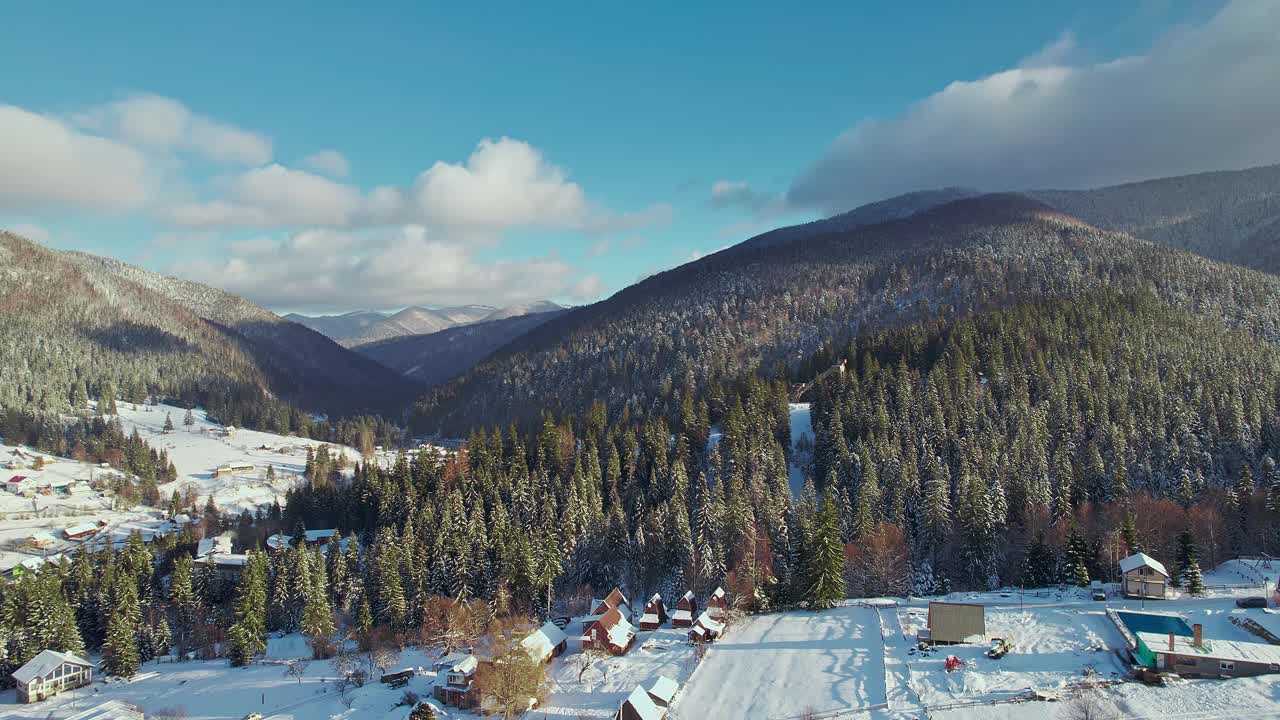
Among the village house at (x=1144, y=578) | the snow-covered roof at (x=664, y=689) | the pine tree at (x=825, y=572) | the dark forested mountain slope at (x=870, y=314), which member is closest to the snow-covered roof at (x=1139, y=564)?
the village house at (x=1144, y=578)

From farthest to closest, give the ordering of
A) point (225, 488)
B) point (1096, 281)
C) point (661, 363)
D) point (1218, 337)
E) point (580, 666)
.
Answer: point (661, 363) → point (1096, 281) → point (225, 488) → point (1218, 337) → point (580, 666)

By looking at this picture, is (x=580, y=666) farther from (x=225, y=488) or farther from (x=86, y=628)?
(x=225, y=488)

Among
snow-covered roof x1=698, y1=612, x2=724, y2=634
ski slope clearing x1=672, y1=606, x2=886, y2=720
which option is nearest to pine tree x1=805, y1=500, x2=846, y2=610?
ski slope clearing x1=672, y1=606, x2=886, y2=720

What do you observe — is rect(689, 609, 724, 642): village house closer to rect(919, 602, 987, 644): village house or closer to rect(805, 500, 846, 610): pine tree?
rect(805, 500, 846, 610): pine tree

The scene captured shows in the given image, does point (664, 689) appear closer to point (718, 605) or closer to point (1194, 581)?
point (718, 605)

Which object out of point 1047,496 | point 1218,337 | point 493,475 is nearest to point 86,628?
point 493,475

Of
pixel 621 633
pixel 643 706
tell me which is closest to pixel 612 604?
pixel 621 633

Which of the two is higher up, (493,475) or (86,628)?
(493,475)
